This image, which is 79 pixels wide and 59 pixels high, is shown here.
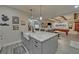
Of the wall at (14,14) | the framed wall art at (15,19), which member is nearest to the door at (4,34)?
the wall at (14,14)

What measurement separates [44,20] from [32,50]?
3.79 ft

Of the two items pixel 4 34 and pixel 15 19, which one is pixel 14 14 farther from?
pixel 4 34

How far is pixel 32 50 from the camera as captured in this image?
200 centimetres

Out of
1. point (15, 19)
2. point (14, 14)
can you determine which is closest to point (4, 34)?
point (15, 19)

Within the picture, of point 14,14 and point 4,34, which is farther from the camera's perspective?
point 4,34

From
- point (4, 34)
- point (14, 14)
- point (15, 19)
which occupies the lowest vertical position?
point (4, 34)

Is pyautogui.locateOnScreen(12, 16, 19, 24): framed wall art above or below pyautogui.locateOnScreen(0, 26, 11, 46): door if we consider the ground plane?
above

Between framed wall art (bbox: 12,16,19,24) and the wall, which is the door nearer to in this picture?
the wall

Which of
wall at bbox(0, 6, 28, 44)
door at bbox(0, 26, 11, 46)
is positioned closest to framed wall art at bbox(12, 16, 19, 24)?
wall at bbox(0, 6, 28, 44)

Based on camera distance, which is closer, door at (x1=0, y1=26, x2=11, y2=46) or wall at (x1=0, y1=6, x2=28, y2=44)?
wall at (x1=0, y1=6, x2=28, y2=44)
